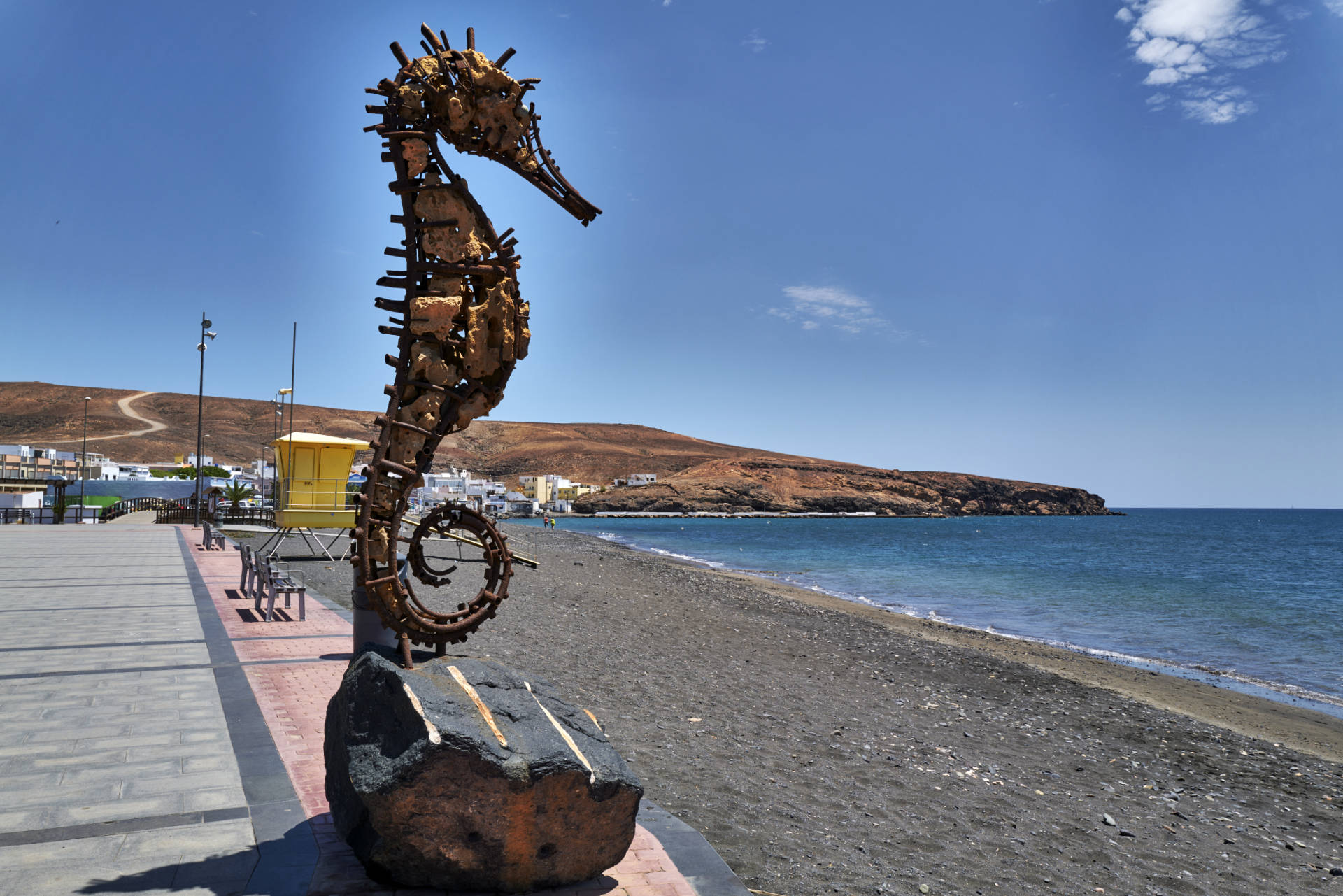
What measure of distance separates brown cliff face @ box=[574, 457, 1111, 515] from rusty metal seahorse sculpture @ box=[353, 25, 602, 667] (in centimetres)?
11095

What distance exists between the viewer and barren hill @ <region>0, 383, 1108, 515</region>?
4560 inches

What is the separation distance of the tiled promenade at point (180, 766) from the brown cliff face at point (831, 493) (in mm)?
105988

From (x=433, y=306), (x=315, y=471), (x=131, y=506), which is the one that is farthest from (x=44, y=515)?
(x=433, y=306)

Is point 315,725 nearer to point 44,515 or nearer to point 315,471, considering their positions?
point 315,471

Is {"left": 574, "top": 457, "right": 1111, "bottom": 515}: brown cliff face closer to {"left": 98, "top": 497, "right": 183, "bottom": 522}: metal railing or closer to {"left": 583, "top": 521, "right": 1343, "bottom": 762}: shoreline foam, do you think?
{"left": 98, "top": 497, "right": 183, "bottom": 522}: metal railing

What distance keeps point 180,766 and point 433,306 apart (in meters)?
3.50

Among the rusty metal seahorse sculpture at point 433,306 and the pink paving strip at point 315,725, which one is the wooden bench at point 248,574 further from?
the rusty metal seahorse sculpture at point 433,306

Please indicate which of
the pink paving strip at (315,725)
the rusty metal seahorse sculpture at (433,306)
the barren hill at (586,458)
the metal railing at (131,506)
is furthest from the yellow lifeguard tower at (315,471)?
the barren hill at (586,458)

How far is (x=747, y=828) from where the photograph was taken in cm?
496

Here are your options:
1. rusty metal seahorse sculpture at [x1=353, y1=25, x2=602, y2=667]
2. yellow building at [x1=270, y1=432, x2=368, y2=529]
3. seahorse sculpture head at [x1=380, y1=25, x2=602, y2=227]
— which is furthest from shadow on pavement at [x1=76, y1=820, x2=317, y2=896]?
yellow building at [x1=270, y1=432, x2=368, y2=529]

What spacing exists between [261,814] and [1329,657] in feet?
63.7

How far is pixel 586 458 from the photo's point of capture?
153m

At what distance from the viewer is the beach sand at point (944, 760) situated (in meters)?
4.88

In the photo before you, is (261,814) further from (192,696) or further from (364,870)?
(192,696)
